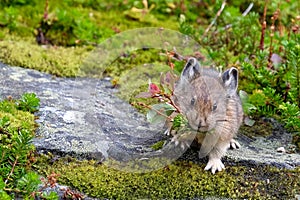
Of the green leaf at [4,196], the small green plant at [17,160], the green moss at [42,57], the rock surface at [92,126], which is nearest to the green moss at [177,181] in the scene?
the rock surface at [92,126]

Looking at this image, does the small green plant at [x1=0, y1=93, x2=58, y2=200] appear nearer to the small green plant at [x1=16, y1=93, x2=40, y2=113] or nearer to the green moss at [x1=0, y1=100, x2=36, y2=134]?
the green moss at [x1=0, y1=100, x2=36, y2=134]

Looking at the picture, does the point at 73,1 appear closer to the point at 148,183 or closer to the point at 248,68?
the point at 248,68

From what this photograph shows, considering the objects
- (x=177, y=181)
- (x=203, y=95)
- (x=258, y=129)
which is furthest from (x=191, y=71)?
(x=258, y=129)

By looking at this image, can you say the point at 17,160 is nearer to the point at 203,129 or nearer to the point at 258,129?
the point at 203,129

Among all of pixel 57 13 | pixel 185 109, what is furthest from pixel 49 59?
pixel 185 109

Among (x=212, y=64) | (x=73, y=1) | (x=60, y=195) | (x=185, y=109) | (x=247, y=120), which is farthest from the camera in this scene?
(x=73, y=1)

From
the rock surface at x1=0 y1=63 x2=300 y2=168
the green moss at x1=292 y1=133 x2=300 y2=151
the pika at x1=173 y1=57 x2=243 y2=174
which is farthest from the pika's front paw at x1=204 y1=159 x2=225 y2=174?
the green moss at x1=292 y1=133 x2=300 y2=151
